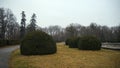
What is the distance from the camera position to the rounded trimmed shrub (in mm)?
15484

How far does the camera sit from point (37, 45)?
15.7 m

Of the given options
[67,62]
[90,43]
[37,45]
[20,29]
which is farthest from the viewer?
[20,29]

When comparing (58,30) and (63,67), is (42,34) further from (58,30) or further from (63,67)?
(58,30)

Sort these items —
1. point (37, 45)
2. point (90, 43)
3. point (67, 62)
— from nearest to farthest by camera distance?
point (67, 62)
point (37, 45)
point (90, 43)

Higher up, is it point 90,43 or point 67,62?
point 90,43

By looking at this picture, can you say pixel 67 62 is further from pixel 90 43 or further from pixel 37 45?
pixel 90 43

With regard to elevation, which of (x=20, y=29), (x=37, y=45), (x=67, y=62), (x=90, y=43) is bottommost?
(x=67, y=62)

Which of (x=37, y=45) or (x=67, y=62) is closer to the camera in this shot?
(x=67, y=62)

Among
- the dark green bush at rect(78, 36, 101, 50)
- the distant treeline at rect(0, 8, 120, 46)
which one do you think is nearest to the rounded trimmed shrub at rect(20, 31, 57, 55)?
the dark green bush at rect(78, 36, 101, 50)

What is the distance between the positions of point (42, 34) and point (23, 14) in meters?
47.5

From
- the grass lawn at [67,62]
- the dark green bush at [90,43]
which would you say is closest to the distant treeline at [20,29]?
the dark green bush at [90,43]

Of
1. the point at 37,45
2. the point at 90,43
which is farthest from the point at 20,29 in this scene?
the point at 37,45

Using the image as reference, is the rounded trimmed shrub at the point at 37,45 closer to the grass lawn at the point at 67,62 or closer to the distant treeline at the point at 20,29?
the grass lawn at the point at 67,62

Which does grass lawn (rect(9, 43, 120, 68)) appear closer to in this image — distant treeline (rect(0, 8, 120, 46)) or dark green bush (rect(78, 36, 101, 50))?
dark green bush (rect(78, 36, 101, 50))
